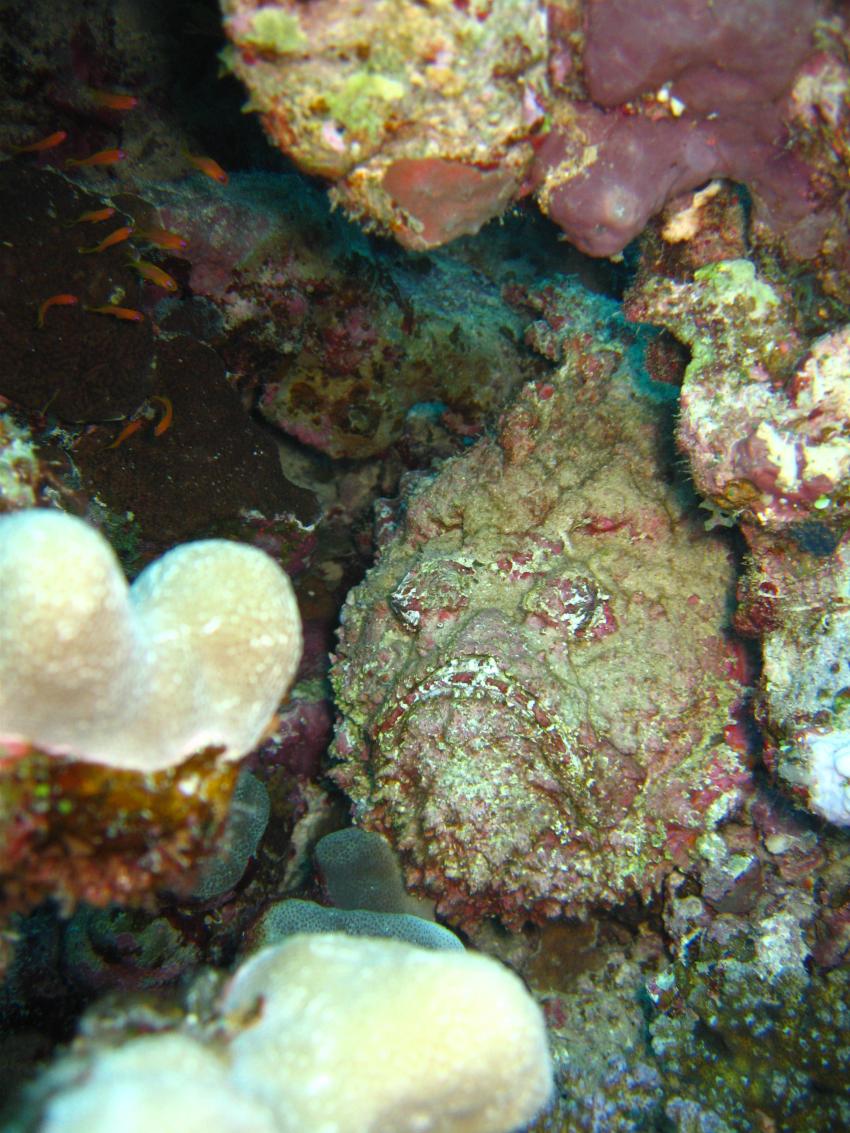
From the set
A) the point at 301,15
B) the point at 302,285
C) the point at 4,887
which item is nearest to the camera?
the point at 4,887

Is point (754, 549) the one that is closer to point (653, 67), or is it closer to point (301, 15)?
point (653, 67)

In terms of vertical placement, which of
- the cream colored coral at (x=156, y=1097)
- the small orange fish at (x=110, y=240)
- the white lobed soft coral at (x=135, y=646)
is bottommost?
the cream colored coral at (x=156, y=1097)

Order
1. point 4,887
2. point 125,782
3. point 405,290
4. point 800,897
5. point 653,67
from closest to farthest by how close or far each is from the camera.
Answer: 1. point 4,887
2. point 125,782
3. point 653,67
4. point 800,897
5. point 405,290

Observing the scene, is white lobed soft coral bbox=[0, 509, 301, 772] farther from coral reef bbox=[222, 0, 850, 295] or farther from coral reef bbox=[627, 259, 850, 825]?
coral reef bbox=[627, 259, 850, 825]

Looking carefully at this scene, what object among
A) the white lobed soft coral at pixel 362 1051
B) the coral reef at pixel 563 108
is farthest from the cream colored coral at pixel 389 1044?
the coral reef at pixel 563 108

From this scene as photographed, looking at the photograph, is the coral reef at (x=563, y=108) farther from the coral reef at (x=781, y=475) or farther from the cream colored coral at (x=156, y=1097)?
the cream colored coral at (x=156, y=1097)

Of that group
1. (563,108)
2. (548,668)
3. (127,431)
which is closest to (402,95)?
(563,108)

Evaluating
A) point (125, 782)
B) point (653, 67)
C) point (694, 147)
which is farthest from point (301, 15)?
point (125, 782)
